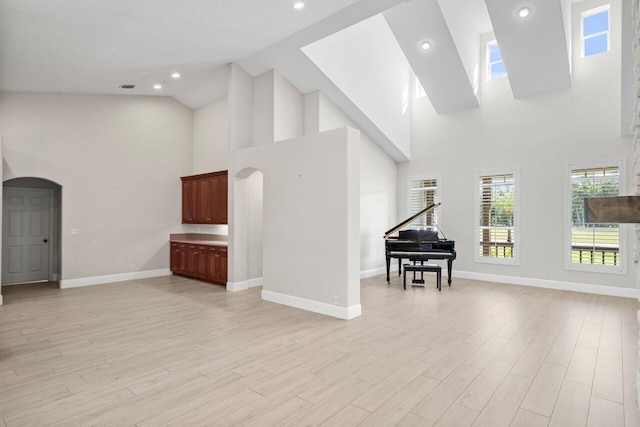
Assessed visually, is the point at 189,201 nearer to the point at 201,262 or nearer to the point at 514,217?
the point at 201,262

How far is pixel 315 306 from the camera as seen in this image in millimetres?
5379

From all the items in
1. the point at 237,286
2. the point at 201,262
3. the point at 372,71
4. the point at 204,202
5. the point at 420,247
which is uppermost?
the point at 372,71

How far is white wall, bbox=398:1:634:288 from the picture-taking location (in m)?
6.59

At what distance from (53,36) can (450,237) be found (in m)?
8.04

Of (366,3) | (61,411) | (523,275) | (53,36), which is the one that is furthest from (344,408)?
(523,275)

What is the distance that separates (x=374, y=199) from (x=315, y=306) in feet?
12.9

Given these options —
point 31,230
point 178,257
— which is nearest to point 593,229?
point 178,257

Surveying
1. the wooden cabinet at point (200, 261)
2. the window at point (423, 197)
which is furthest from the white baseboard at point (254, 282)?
the window at point (423, 197)

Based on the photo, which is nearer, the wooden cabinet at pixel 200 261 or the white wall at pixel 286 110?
the white wall at pixel 286 110

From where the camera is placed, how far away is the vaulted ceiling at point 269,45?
4.45m

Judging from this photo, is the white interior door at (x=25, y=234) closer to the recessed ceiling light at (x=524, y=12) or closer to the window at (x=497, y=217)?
the window at (x=497, y=217)

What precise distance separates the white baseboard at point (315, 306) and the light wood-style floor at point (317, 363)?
14 centimetres

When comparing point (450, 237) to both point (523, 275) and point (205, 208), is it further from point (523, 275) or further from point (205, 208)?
point (205, 208)

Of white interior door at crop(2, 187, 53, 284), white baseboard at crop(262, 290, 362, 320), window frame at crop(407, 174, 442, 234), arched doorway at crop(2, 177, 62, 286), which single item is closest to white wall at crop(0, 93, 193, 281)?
arched doorway at crop(2, 177, 62, 286)
